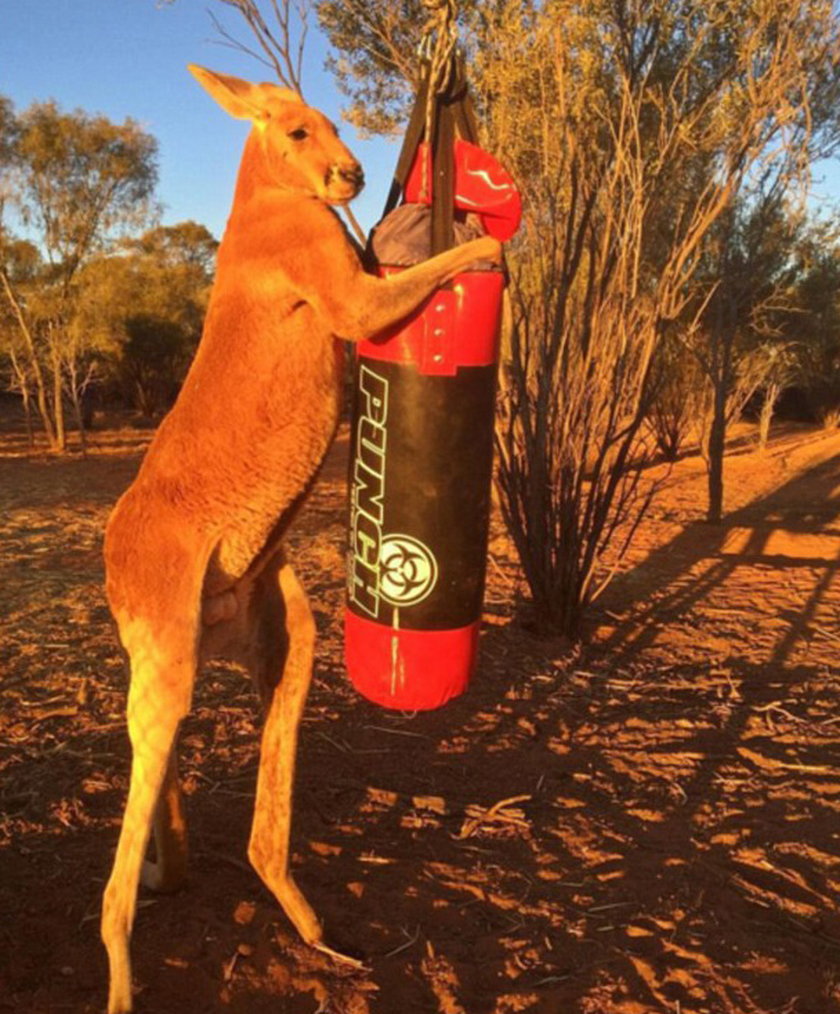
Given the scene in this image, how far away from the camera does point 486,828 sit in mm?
3191

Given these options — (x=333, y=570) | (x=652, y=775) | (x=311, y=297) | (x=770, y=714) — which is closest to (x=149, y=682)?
(x=311, y=297)

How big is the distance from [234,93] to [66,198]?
1627 centimetres

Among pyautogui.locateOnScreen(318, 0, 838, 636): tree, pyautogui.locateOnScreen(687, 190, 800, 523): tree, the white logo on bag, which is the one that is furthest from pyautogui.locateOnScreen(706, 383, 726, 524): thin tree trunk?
the white logo on bag

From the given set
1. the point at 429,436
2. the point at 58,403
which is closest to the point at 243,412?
the point at 429,436

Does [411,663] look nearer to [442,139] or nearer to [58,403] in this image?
[442,139]

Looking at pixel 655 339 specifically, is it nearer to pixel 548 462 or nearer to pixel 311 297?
pixel 548 462

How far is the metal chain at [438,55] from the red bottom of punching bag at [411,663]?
129cm

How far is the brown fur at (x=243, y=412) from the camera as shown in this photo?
1957 millimetres

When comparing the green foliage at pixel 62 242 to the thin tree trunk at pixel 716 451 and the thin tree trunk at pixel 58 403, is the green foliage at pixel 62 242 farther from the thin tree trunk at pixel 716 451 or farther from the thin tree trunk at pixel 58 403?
the thin tree trunk at pixel 716 451

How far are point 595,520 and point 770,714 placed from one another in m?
1.63

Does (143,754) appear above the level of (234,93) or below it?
below

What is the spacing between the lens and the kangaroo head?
1979 mm

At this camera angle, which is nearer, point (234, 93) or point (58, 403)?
point (234, 93)

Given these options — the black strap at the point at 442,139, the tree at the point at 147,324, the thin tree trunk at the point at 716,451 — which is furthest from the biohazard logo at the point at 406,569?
the tree at the point at 147,324
